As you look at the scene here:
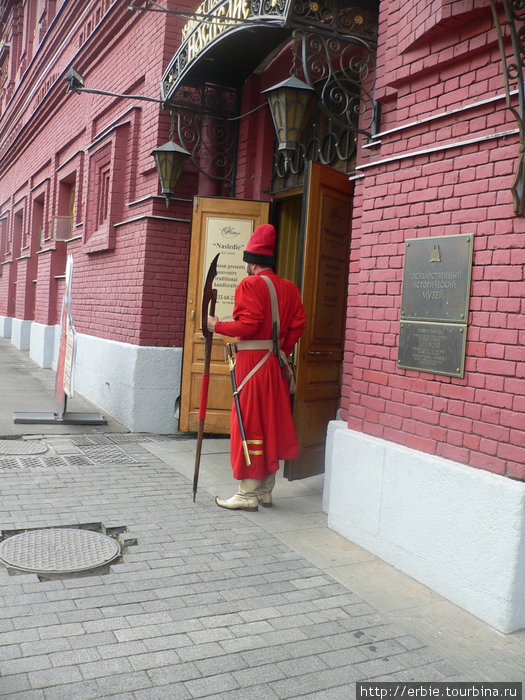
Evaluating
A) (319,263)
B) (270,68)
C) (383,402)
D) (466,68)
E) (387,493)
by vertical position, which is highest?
(270,68)

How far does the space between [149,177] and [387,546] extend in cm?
592

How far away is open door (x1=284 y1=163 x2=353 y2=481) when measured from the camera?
213 inches

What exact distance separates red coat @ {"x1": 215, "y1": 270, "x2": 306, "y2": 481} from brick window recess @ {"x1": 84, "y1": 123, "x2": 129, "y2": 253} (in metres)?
5.00

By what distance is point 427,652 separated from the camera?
10.3 ft

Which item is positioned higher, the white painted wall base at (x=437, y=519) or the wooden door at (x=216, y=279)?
the wooden door at (x=216, y=279)

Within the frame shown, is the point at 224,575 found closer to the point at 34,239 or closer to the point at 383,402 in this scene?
the point at 383,402

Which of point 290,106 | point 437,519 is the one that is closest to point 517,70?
point 290,106

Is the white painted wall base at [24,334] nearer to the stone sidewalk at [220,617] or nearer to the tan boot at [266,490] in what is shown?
the stone sidewalk at [220,617]

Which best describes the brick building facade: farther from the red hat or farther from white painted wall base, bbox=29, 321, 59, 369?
white painted wall base, bbox=29, 321, 59, 369

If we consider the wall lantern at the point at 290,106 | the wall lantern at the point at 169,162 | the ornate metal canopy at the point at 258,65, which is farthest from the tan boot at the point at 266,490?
the wall lantern at the point at 169,162

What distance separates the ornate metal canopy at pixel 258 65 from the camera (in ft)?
16.6

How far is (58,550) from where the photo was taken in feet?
13.6

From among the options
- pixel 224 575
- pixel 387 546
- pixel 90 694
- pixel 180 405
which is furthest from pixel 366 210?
pixel 180 405

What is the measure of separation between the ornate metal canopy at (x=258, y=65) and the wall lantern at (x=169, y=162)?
0.43 metres
